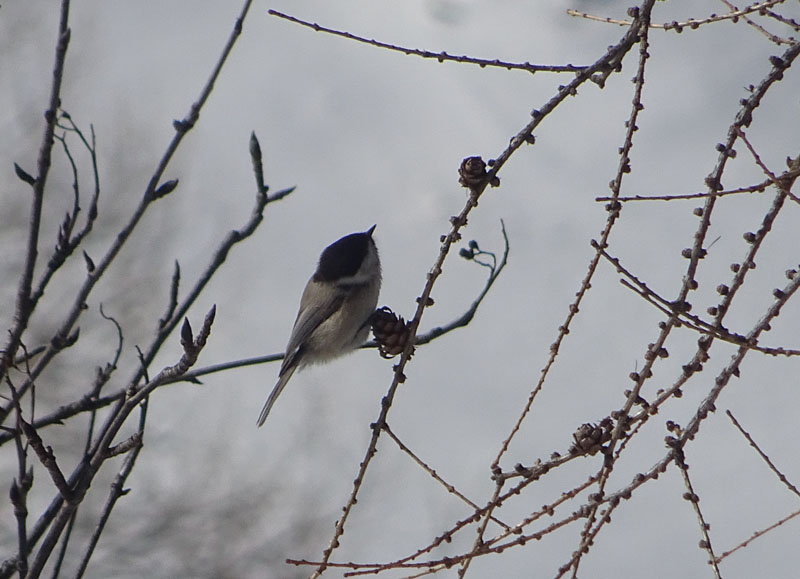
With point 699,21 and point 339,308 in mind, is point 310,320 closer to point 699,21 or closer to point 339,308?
point 339,308

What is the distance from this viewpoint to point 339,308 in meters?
3.83

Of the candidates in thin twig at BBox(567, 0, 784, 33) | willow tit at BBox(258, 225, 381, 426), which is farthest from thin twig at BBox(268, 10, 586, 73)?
willow tit at BBox(258, 225, 381, 426)

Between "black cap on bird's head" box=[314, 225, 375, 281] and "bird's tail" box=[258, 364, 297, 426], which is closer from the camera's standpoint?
"bird's tail" box=[258, 364, 297, 426]

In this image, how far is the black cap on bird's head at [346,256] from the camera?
3900 millimetres

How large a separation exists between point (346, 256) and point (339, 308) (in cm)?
23

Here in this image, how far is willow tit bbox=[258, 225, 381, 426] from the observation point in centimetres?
379

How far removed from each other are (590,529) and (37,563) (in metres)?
0.96

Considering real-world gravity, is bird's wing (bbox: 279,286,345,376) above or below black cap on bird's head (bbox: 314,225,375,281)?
below

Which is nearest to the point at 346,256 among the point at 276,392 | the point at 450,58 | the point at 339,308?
the point at 339,308

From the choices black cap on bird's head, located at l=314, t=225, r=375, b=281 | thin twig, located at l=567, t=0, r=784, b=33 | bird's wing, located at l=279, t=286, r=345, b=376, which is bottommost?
thin twig, located at l=567, t=0, r=784, b=33

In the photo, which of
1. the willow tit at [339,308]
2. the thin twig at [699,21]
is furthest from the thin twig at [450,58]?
the willow tit at [339,308]

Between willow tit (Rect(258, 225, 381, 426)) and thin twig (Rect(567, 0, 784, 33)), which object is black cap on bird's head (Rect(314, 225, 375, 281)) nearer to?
willow tit (Rect(258, 225, 381, 426))

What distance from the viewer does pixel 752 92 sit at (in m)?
1.94

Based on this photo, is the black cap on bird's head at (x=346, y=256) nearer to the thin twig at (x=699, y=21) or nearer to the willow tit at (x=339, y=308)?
the willow tit at (x=339, y=308)
